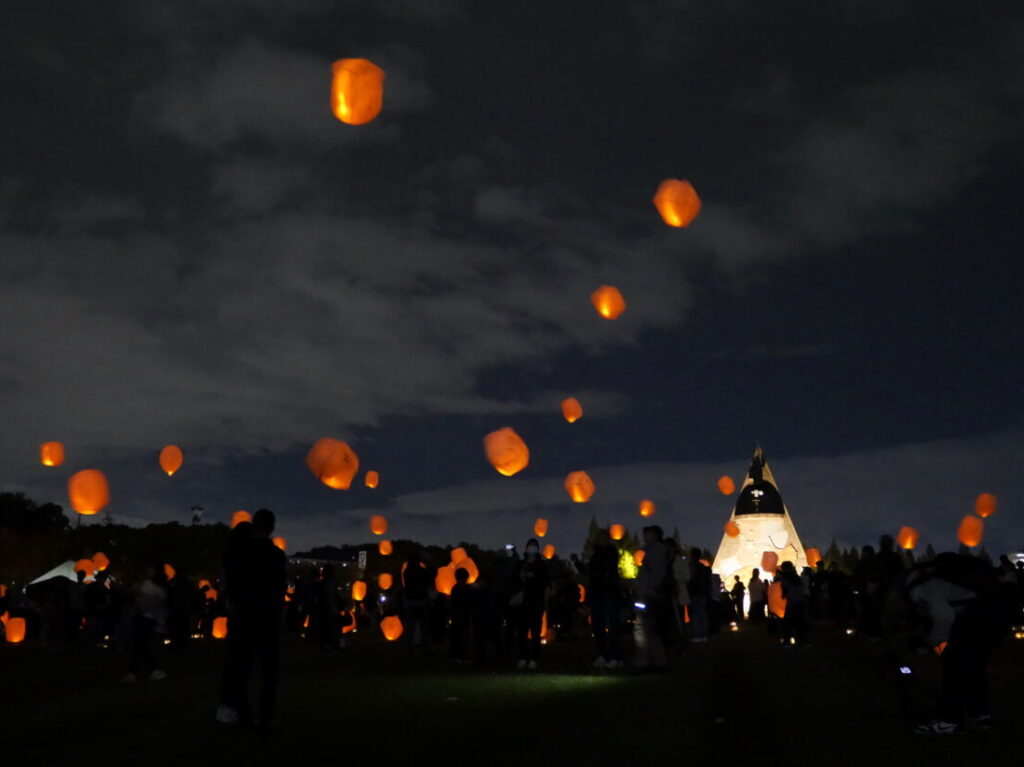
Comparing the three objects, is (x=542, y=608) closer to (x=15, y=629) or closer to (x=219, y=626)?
(x=219, y=626)

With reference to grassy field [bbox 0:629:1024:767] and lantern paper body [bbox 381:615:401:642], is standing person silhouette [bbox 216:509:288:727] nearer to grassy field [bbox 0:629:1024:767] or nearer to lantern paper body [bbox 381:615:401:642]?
grassy field [bbox 0:629:1024:767]

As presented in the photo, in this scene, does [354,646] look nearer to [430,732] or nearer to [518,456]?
[518,456]

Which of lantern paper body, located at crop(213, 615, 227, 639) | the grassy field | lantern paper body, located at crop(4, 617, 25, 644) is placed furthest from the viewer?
lantern paper body, located at crop(213, 615, 227, 639)

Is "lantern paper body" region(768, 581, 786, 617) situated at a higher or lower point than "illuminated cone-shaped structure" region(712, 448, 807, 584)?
lower

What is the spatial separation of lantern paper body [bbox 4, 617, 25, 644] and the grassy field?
1172 cm

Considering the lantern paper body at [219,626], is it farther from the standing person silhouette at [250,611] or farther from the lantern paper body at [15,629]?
the standing person silhouette at [250,611]

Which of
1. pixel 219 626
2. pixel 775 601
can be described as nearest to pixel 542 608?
pixel 775 601

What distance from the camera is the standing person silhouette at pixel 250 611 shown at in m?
8.55

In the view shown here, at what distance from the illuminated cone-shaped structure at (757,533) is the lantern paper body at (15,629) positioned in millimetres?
65128

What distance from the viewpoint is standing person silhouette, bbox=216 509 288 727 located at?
28.1 ft

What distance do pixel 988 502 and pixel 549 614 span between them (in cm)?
1547

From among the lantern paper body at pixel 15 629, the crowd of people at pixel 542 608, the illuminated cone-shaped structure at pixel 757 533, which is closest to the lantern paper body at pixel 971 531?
the crowd of people at pixel 542 608

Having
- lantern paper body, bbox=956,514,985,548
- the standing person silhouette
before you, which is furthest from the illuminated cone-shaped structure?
the standing person silhouette

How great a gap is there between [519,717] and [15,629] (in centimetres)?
2107
